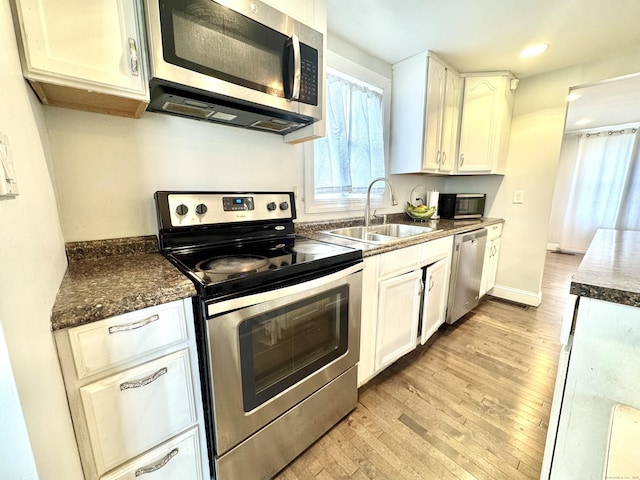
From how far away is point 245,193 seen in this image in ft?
4.66

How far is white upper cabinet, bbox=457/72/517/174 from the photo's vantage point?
8.08 feet

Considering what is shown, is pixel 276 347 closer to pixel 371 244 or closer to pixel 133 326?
pixel 133 326

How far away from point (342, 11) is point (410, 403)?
237cm

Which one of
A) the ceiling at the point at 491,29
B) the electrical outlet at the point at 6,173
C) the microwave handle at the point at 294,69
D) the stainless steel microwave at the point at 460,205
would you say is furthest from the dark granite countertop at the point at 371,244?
the ceiling at the point at 491,29

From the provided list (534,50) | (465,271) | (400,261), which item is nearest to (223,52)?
(400,261)

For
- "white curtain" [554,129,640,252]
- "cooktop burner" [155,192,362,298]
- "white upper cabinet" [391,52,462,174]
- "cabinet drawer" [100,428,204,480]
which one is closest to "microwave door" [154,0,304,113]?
"cooktop burner" [155,192,362,298]

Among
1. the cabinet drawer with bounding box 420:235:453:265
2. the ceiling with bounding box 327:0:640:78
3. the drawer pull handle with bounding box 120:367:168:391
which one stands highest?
the ceiling with bounding box 327:0:640:78

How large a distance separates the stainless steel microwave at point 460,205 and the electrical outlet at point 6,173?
9.50 feet

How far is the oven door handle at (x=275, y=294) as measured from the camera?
826 mm

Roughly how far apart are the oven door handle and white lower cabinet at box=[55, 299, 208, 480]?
0.10m

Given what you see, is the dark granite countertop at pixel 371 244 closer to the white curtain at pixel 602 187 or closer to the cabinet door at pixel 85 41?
the cabinet door at pixel 85 41

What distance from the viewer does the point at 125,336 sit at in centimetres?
74

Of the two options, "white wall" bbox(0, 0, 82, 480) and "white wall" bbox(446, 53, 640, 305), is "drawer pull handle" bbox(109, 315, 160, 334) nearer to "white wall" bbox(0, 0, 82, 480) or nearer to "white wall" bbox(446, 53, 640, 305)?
"white wall" bbox(0, 0, 82, 480)

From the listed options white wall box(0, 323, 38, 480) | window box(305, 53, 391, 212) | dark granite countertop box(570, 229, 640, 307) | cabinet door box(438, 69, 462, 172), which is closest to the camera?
white wall box(0, 323, 38, 480)
